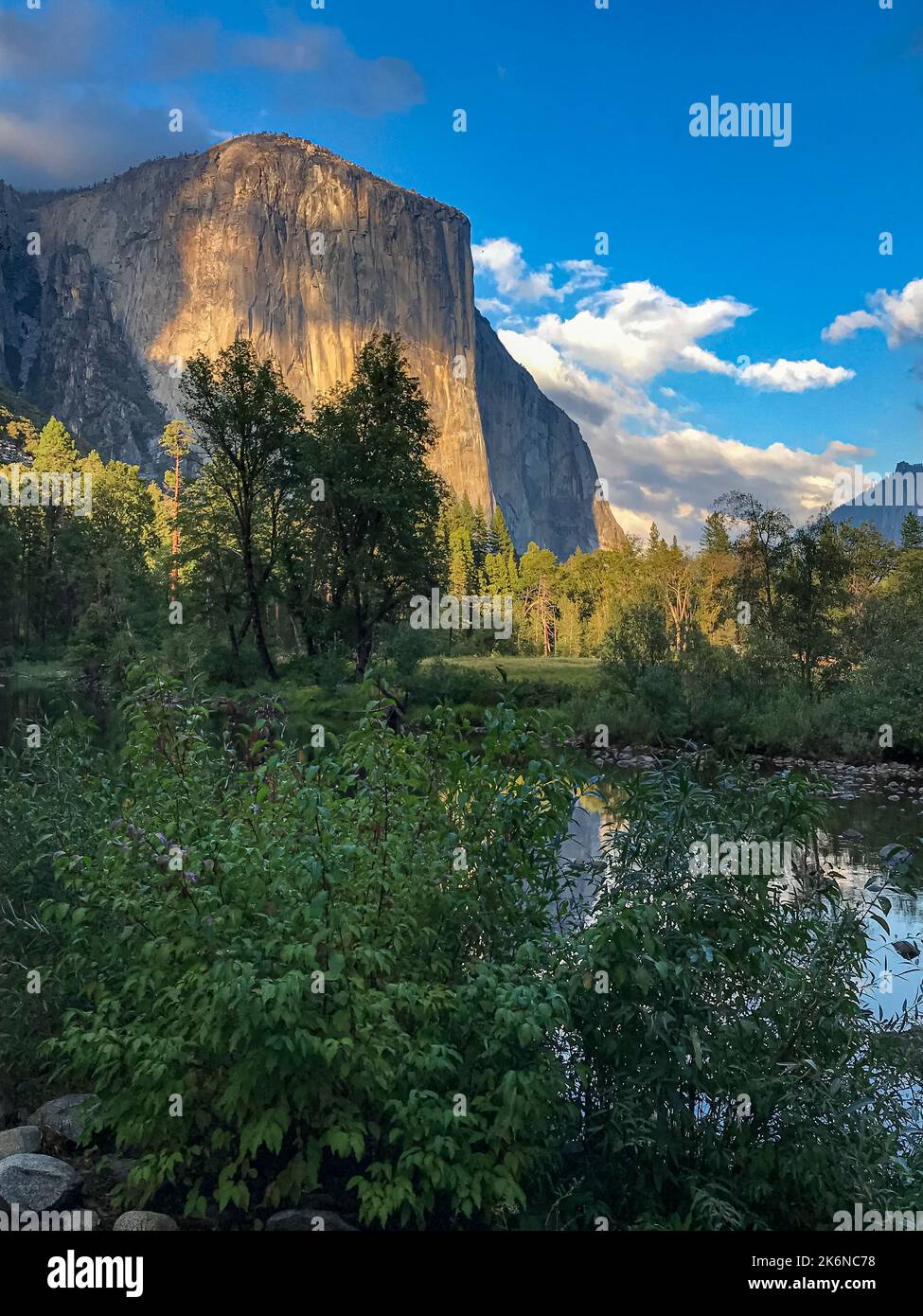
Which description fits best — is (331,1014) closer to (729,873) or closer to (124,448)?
(729,873)

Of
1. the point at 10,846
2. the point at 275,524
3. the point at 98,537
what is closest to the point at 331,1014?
the point at 10,846

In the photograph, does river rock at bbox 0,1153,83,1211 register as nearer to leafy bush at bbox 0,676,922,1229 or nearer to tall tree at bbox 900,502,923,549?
leafy bush at bbox 0,676,922,1229

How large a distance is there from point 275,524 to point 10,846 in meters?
31.4

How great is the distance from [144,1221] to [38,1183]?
82 centimetres

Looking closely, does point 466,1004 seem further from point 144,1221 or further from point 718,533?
point 718,533

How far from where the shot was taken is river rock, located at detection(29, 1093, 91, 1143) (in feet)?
19.4

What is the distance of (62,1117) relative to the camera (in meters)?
6.04

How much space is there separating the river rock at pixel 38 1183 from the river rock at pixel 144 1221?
49cm

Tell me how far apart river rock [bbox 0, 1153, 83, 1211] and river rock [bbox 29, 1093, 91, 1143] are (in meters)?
0.30

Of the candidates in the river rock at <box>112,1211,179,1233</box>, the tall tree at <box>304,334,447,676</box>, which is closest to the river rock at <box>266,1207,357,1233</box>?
the river rock at <box>112,1211,179,1233</box>

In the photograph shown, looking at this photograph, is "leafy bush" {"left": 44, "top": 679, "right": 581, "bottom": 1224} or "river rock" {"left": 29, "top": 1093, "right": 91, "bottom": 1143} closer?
"leafy bush" {"left": 44, "top": 679, "right": 581, "bottom": 1224}

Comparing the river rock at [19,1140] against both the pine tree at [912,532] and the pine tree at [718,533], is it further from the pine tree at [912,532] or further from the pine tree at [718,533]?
the pine tree at [912,532]

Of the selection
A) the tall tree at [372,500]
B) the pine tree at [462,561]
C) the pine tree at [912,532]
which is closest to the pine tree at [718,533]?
the tall tree at [372,500]

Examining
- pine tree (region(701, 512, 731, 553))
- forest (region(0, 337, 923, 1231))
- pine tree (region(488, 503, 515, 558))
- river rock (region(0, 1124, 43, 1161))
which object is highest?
pine tree (region(488, 503, 515, 558))
